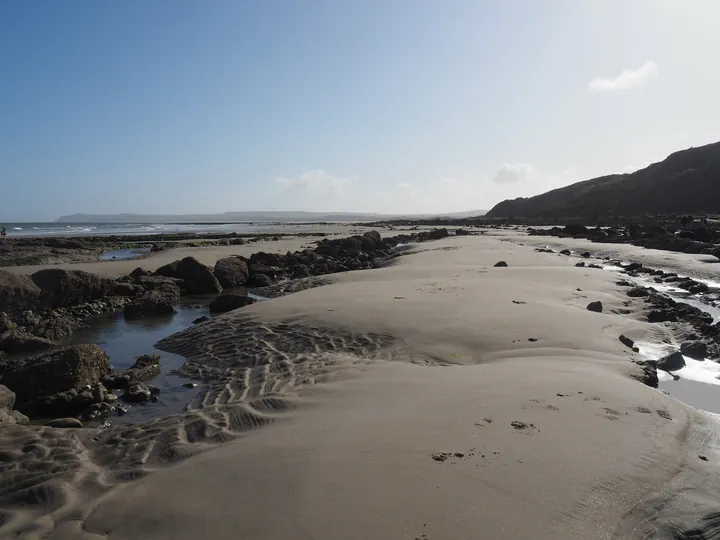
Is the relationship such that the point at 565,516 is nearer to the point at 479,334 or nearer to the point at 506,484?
the point at 506,484

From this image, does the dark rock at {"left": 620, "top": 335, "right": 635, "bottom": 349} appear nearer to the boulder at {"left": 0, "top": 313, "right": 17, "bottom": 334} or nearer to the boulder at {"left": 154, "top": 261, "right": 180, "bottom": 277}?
the boulder at {"left": 0, "top": 313, "right": 17, "bottom": 334}

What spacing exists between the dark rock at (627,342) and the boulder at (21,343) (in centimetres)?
1091

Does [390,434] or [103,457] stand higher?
[390,434]

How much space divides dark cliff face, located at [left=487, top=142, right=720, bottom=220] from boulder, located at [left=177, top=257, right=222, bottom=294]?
220 feet

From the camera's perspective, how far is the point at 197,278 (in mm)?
15727

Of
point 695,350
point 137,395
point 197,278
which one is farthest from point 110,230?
point 695,350

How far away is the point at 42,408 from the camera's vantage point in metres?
5.74

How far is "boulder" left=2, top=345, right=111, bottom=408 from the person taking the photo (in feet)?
19.8

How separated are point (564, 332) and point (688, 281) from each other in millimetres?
9152

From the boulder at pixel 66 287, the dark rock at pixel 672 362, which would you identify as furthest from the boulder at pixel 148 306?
the dark rock at pixel 672 362

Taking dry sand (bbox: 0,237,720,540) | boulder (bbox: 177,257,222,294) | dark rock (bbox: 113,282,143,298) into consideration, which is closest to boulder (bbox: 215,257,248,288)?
boulder (bbox: 177,257,222,294)

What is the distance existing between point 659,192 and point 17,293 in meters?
81.5

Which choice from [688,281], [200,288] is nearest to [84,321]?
[200,288]

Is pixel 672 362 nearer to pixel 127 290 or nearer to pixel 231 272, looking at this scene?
pixel 127 290
